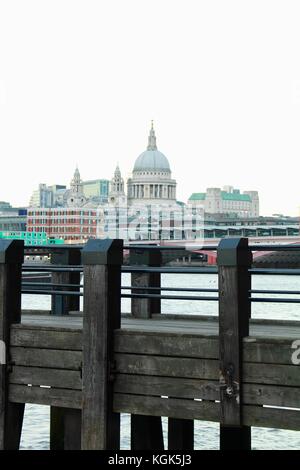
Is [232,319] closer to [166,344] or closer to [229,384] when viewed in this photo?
[229,384]

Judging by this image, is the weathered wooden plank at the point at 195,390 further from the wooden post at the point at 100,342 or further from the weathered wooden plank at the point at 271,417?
the wooden post at the point at 100,342

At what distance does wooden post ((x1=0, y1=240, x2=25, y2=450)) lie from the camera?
957cm

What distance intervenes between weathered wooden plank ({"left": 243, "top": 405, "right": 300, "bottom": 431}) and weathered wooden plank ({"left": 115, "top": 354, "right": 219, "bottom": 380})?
463 millimetres

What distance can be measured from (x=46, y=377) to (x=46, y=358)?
0.64 ft

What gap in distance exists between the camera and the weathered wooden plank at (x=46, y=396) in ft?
30.5

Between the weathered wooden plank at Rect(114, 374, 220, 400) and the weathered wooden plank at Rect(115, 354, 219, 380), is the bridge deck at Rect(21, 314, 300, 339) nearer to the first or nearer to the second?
the weathered wooden plank at Rect(115, 354, 219, 380)

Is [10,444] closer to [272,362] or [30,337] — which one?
[30,337]

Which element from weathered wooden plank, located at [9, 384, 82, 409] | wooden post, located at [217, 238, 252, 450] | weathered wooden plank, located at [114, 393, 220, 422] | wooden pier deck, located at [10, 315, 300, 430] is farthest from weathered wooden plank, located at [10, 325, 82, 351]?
wooden post, located at [217, 238, 252, 450]

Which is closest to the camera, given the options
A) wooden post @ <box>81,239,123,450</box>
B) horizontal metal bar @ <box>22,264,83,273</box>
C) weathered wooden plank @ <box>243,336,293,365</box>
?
weathered wooden plank @ <box>243,336,293,365</box>

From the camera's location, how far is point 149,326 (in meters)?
10.4

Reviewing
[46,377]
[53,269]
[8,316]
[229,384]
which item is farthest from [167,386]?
[53,269]

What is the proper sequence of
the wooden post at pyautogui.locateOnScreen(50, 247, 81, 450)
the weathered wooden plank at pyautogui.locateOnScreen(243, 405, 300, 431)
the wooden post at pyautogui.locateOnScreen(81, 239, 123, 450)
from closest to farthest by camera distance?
the weathered wooden plank at pyautogui.locateOnScreen(243, 405, 300, 431)
the wooden post at pyautogui.locateOnScreen(81, 239, 123, 450)
the wooden post at pyautogui.locateOnScreen(50, 247, 81, 450)
